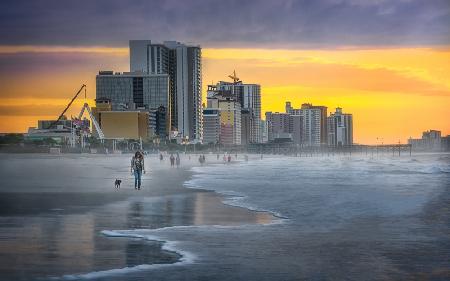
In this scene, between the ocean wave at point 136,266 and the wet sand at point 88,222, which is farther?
the wet sand at point 88,222

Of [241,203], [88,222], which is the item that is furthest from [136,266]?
[241,203]

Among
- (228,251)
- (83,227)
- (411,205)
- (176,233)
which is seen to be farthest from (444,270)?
(411,205)

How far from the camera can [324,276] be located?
7621mm

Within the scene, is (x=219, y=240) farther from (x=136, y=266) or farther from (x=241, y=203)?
(x=241, y=203)

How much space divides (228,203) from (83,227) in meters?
6.67

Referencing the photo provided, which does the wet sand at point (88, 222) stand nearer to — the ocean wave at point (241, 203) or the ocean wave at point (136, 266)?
the ocean wave at point (136, 266)

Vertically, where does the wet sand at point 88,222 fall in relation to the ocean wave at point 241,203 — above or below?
above

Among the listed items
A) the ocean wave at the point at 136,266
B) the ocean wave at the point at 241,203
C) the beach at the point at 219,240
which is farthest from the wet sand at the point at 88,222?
the ocean wave at the point at 241,203

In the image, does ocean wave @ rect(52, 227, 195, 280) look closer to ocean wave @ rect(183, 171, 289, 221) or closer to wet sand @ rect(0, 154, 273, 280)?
wet sand @ rect(0, 154, 273, 280)

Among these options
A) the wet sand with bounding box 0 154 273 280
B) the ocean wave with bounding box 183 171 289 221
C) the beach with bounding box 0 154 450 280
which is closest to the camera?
the beach with bounding box 0 154 450 280

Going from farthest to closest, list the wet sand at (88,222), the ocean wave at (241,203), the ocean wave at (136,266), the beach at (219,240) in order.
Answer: the ocean wave at (241,203) → the wet sand at (88,222) → the beach at (219,240) → the ocean wave at (136,266)

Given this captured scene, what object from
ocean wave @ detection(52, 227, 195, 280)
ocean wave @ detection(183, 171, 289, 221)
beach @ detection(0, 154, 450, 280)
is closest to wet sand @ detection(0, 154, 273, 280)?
beach @ detection(0, 154, 450, 280)

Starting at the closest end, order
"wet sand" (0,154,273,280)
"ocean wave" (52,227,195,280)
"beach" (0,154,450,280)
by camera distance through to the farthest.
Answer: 1. "ocean wave" (52,227,195,280)
2. "beach" (0,154,450,280)
3. "wet sand" (0,154,273,280)

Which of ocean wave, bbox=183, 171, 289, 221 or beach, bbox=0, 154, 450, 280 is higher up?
beach, bbox=0, 154, 450, 280
